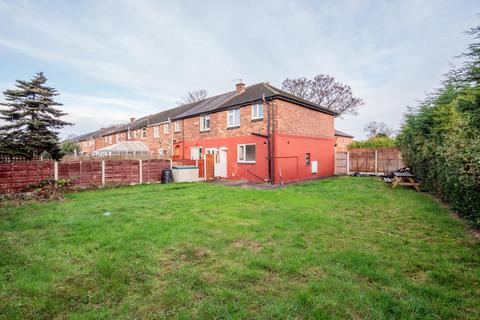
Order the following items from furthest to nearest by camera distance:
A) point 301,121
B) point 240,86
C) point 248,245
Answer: point 240,86 → point 301,121 → point 248,245

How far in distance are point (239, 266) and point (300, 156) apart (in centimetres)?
1398

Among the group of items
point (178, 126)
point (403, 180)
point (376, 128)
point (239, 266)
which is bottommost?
point (239, 266)

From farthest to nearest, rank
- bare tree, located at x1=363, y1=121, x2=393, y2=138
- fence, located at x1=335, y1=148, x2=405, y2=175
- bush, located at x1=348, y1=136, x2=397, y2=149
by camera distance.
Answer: bare tree, located at x1=363, y1=121, x2=393, y2=138 → bush, located at x1=348, y1=136, x2=397, y2=149 → fence, located at x1=335, y1=148, x2=405, y2=175

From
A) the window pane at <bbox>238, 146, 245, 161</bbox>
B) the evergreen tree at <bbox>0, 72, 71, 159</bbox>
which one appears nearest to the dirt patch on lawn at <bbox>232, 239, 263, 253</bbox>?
the window pane at <bbox>238, 146, 245, 161</bbox>

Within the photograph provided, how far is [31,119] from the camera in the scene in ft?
56.2

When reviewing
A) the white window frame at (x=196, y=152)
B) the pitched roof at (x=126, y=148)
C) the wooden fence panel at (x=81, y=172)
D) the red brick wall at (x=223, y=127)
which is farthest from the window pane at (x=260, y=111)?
the pitched roof at (x=126, y=148)

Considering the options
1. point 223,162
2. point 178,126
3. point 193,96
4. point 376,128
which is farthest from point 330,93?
point 376,128

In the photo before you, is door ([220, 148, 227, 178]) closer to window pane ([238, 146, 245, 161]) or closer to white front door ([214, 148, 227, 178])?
white front door ([214, 148, 227, 178])

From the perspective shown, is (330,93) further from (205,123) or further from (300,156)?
(205,123)

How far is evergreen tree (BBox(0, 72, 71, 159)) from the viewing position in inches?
651

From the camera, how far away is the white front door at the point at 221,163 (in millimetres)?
17828

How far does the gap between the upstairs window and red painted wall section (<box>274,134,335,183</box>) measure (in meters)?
7.33

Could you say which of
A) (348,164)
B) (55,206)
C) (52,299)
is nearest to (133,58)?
(55,206)

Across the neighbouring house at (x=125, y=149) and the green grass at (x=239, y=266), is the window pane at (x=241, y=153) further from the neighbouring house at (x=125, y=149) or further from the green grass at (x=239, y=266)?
the neighbouring house at (x=125, y=149)
